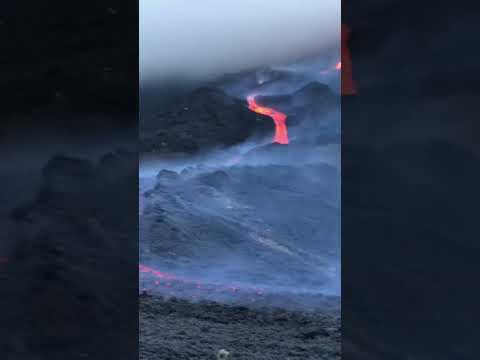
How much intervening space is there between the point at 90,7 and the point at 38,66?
0.54 m

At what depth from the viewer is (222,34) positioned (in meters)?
2.92

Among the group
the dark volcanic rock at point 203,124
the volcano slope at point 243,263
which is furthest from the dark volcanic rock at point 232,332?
the dark volcanic rock at point 203,124

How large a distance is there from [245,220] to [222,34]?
1.25 m

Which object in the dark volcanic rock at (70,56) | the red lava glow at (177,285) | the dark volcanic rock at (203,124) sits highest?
the dark volcanic rock at (70,56)

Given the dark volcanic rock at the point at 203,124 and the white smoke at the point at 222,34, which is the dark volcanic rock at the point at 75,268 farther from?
the white smoke at the point at 222,34

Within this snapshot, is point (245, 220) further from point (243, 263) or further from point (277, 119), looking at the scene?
point (277, 119)

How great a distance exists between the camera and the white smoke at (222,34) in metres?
2.86

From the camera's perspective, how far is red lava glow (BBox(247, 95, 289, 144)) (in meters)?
2.88

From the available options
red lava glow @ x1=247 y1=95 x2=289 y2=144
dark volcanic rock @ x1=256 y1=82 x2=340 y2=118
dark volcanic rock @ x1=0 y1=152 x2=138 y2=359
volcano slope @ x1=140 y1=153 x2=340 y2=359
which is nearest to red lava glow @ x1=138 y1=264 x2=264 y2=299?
volcano slope @ x1=140 y1=153 x2=340 y2=359

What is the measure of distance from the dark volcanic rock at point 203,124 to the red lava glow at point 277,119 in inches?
1.4
